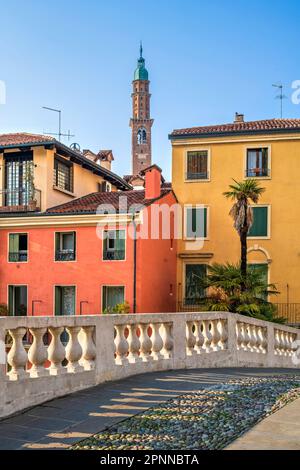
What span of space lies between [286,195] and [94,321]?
26.4 meters

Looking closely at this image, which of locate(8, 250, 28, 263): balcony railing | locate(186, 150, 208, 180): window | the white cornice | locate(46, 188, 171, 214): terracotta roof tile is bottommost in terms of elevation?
locate(8, 250, 28, 263): balcony railing

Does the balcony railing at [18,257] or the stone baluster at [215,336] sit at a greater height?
the balcony railing at [18,257]

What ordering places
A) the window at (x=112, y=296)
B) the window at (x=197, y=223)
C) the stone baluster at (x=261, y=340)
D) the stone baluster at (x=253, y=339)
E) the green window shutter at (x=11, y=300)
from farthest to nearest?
the window at (x=197, y=223)
the green window shutter at (x=11, y=300)
the window at (x=112, y=296)
the stone baluster at (x=261, y=340)
the stone baluster at (x=253, y=339)

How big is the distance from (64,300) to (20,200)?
259 inches

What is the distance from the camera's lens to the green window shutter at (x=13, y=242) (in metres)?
31.5

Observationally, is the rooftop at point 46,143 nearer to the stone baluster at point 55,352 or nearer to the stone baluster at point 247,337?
the stone baluster at point 247,337

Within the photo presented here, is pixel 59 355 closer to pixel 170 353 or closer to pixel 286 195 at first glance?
pixel 170 353

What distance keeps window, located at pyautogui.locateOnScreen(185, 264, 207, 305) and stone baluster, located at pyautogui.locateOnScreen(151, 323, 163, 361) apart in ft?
74.3

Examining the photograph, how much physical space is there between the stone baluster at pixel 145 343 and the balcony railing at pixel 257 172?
81.5 feet

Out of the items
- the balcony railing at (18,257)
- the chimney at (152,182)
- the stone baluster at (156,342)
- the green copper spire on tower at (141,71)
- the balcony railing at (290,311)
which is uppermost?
the green copper spire on tower at (141,71)

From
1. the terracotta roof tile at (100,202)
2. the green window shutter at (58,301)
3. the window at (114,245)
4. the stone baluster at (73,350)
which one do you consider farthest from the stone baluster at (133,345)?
the green window shutter at (58,301)

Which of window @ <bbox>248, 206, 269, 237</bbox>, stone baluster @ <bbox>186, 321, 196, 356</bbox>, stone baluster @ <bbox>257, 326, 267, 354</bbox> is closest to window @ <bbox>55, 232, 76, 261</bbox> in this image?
window @ <bbox>248, 206, 269, 237</bbox>

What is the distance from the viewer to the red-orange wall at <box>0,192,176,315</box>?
95.1ft

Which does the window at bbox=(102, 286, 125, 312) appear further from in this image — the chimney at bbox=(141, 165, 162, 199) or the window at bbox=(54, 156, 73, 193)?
the window at bbox=(54, 156, 73, 193)
